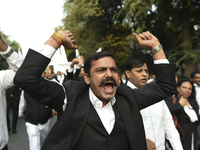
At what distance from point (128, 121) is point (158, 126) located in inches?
41.3

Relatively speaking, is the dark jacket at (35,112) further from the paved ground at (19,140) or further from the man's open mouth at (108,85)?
the man's open mouth at (108,85)

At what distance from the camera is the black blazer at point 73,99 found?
1226 millimetres

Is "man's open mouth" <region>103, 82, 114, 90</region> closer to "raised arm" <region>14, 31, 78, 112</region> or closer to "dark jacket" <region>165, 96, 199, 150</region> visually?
"raised arm" <region>14, 31, 78, 112</region>

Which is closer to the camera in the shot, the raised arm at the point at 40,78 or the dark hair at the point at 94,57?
the raised arm at the point at 40,78

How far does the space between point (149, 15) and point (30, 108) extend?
40.0 ft

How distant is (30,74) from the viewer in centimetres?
121

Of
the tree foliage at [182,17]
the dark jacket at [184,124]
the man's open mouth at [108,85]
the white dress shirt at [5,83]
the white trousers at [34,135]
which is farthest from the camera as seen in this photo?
the tree foliage at [182,17]

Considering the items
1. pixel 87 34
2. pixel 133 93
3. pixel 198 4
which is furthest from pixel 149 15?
pixel 133 93

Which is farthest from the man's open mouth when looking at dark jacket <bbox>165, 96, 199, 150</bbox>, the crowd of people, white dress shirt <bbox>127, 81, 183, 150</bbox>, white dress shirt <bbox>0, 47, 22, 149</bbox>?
dark jacket <bbox>165, 96, 199, 150</bbox>

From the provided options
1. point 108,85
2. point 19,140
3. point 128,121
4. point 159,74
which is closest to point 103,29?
point 19,140

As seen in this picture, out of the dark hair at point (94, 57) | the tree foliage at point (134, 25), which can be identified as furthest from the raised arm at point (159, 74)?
the tree foliage at point (134, 25)

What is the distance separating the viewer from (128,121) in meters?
1.47

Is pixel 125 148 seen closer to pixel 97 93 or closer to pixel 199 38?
pixel 97 93

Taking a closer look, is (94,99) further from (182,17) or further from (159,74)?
(182,17)
